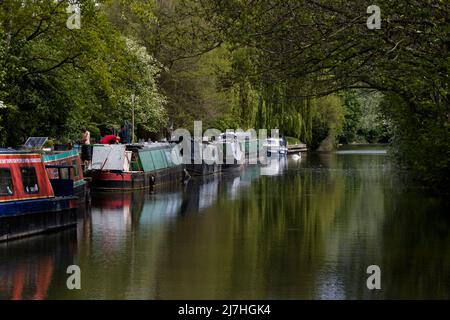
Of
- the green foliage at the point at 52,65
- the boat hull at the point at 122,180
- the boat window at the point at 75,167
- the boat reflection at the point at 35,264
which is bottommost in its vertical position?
the boat reflection at the point at 35,264

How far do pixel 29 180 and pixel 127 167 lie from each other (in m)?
14.0

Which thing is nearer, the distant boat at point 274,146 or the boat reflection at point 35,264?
the boat reflection at point 35,264

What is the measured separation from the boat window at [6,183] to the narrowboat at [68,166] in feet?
13.2

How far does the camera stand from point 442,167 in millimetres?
28406

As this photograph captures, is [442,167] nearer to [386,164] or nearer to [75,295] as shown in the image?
[75,295]

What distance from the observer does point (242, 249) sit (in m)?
19.2

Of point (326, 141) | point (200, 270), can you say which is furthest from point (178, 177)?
point (326, 141)

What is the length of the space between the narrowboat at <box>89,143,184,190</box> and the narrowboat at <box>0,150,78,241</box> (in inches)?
433

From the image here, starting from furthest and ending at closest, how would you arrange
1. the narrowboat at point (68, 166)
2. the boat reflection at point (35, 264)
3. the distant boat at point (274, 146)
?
the distant boat at point (274, 146), the narrowboat at point (68, 166), the boat reflection at point (35, 264)

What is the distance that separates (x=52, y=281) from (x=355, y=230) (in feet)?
30.7

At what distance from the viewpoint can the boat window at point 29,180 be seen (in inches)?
788

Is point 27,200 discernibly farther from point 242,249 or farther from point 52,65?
point 52,65

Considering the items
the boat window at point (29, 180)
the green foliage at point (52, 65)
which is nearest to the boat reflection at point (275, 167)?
the green foliage at point (52, 65)

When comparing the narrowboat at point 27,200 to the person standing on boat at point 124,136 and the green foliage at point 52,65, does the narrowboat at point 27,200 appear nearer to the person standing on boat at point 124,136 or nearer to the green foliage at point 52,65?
the green foliage at point 52,65
